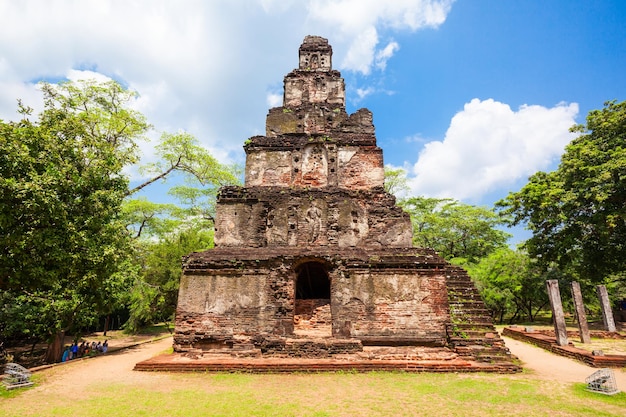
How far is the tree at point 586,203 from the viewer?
16.9m

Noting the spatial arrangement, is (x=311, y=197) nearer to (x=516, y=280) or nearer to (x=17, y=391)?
(x=17, y=391)

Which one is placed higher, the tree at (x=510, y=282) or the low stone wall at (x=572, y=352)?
the tree at (x=510, y=282)

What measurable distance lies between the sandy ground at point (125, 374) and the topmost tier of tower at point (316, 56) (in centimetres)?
1511

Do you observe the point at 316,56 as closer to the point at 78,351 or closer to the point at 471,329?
the point at 471,329

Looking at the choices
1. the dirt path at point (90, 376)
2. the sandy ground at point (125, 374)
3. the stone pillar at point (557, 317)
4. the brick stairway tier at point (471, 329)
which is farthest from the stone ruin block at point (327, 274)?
the stone pillar at point (557, 317)

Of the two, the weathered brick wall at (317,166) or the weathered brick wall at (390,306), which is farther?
the weathered brick wall at (317,166)

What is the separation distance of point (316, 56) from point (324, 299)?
1275 cm

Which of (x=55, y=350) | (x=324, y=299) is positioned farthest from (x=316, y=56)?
(x=55, y=350)

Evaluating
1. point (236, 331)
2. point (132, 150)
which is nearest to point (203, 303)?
point (236, 331)

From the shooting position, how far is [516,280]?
73.8 ft

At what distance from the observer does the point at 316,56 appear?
18.0m

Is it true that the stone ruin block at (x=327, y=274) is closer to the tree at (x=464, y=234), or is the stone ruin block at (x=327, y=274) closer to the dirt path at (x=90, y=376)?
the dirt path at (x=90, y=376)

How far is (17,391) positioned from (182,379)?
12.0 feet

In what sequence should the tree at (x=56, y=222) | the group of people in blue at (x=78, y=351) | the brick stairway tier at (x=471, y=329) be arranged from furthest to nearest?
the group of people in blue at (x=78, y=351)
the brick stairway tier at (x=471, y=329)
the tree at (x=56, y=222)
